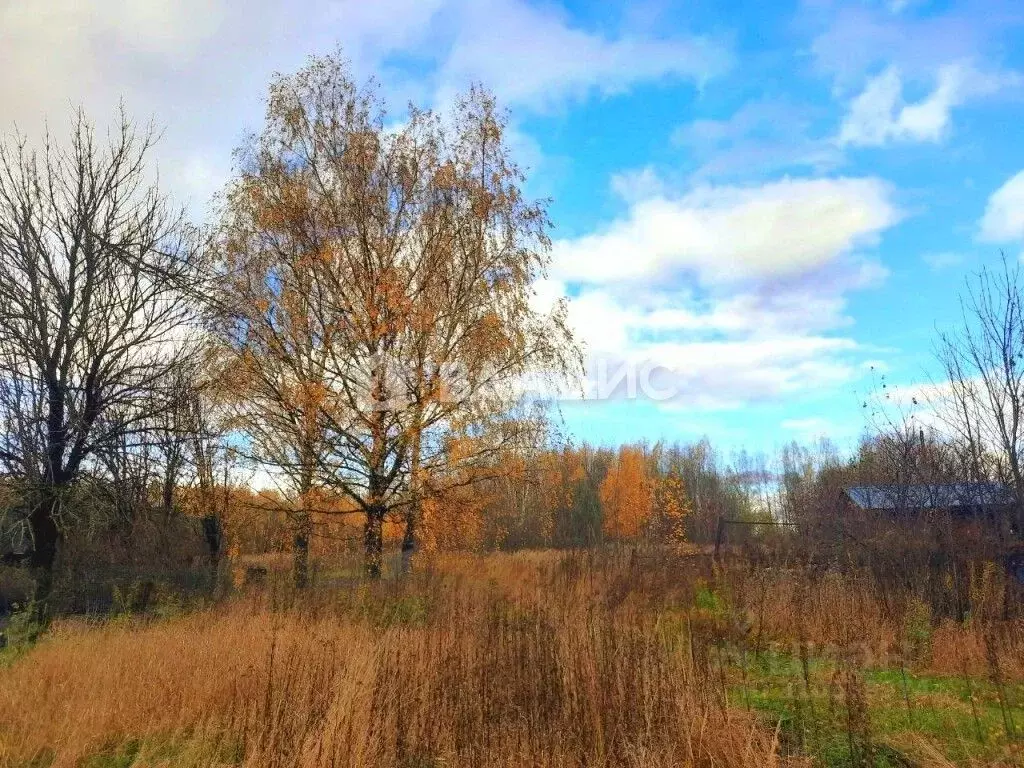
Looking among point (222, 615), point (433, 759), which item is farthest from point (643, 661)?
point (222, 615)

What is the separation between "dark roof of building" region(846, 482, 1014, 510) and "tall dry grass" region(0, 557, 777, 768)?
937cm

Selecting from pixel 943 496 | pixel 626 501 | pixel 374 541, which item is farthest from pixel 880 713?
pixel 626 501

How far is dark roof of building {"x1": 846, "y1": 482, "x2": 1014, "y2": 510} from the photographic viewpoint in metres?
12.0

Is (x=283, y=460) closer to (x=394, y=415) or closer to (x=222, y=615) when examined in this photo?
(x=394, y=415)

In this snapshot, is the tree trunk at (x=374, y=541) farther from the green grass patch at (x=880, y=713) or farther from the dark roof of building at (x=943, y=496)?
the dark roof of building at (x=943, y=496)

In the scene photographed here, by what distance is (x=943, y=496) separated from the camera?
13.3m

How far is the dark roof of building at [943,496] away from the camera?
12.0m

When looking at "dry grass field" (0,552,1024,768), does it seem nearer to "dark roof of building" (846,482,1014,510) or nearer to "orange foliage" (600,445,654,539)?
"dark roof of building" (846,482,1014,510)

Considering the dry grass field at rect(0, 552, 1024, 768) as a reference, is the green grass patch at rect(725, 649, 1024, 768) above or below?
below

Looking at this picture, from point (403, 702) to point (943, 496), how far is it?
507 inches

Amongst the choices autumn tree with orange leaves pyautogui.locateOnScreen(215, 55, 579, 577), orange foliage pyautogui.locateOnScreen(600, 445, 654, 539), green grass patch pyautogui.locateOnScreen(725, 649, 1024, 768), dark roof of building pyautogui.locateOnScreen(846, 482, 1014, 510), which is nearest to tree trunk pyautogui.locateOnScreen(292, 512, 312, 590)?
autumn tree with orange leaves pyautogui.locateOnScreen(215, 55, 579, 577)

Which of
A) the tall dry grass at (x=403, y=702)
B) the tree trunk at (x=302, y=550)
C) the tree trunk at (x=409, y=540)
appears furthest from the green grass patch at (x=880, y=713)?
the tree trunk at (x=302, y=550)

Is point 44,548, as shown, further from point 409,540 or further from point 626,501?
point 626,501

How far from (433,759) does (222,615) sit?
262 inches
